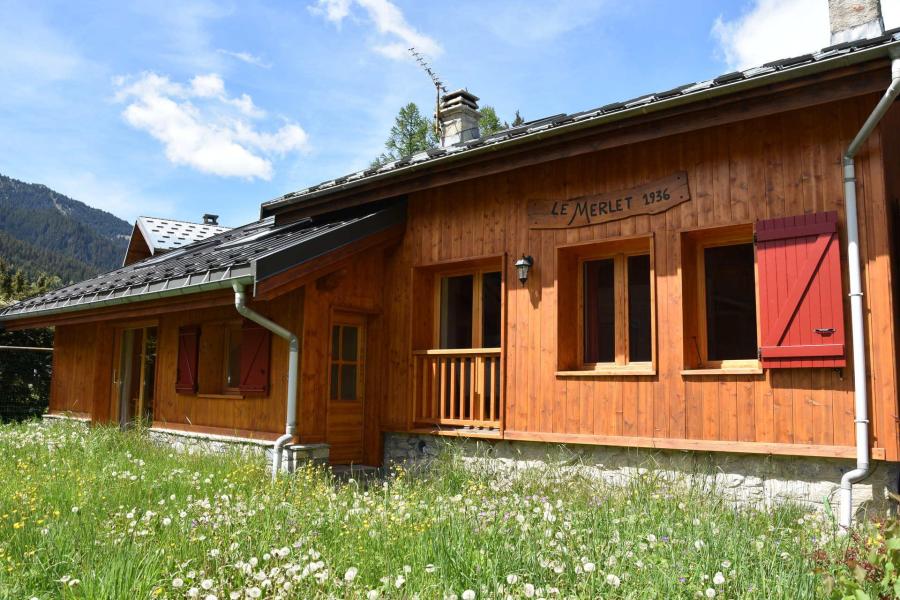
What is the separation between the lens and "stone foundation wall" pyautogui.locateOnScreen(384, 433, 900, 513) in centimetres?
563

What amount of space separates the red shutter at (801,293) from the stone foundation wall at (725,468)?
2.80ft

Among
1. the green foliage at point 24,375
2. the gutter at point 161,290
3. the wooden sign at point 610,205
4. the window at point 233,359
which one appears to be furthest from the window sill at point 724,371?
the green foliage at point 24,375

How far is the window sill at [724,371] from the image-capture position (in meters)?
6.19

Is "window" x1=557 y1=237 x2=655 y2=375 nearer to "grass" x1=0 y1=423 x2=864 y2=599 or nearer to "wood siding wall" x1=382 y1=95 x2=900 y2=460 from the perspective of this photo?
"wood siding wall" x1=382 y1=95 x2=900 y2=460

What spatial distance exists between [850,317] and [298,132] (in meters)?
63.5

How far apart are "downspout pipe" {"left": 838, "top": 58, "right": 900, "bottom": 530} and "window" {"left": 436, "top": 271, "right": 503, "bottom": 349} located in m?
3.77

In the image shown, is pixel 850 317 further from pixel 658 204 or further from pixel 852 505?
pixel 658 204

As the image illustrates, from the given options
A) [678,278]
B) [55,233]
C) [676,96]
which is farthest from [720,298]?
[55,233]

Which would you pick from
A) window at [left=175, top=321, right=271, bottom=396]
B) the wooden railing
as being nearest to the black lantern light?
the wooden railing

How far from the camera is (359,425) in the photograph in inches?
355

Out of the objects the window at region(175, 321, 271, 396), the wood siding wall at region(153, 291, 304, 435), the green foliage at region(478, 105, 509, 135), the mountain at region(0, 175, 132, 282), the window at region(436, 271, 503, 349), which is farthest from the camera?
the mountain at region(0, 175, 132, 282)

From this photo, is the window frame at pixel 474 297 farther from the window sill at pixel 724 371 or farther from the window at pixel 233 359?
the window at pixel 233 359

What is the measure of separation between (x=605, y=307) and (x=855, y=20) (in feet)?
12.0

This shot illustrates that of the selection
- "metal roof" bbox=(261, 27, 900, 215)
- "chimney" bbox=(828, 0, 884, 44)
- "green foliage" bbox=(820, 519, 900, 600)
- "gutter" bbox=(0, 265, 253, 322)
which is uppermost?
"chimney" bbox=(828, 0, 884, 44)
